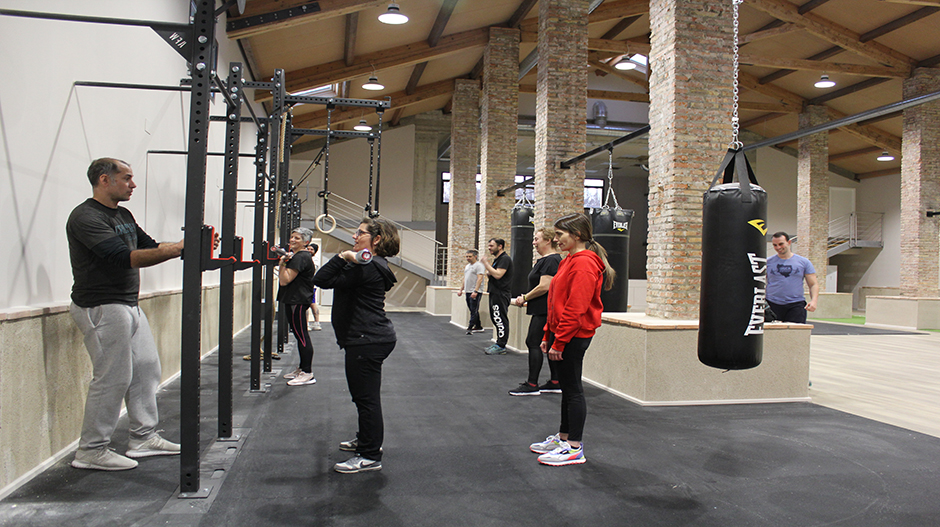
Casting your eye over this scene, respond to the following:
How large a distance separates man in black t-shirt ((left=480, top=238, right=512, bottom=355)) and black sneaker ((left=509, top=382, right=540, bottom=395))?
1934mm

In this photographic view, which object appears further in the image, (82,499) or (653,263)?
(653,263)

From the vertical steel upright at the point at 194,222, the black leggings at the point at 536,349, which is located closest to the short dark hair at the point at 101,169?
the vertical steel upright at the point at 194,222

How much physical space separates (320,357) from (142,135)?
3099mm

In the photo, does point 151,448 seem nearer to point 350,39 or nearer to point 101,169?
point 101,169

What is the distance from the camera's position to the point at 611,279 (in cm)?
370

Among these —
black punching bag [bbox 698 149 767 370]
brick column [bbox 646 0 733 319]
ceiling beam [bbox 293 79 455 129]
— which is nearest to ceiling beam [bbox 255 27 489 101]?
ceiling beam [bbox 293 79 455 129]

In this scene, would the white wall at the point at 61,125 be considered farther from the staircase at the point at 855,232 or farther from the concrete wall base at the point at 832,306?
the staircase at the point at 855,232

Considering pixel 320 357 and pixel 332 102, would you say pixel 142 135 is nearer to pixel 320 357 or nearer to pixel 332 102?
pixel 332 102

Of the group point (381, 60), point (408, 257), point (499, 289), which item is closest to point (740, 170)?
point (499, 289)

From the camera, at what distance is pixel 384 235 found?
3.14m

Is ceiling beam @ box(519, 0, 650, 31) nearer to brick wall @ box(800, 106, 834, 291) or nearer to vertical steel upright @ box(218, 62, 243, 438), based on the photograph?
brick wall @ box(800, 106, 834, 291)

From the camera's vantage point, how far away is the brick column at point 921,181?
38.6ft

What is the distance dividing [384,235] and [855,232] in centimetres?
2043

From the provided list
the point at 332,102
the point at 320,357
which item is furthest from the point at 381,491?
the point at 320,357
